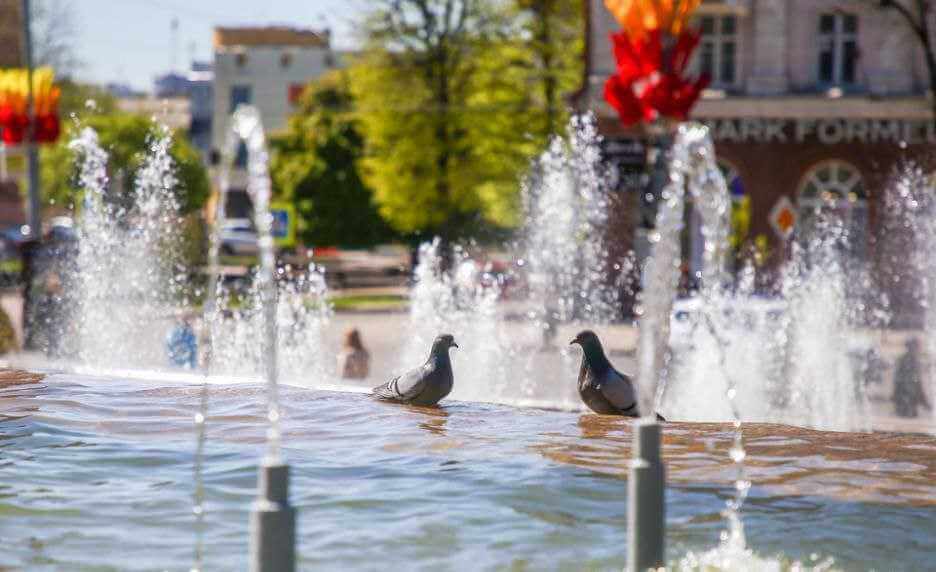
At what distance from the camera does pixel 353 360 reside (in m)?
17.3

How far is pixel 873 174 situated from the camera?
35.0m

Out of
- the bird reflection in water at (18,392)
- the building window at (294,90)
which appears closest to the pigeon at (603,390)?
the bird reflection in water at (18,392)

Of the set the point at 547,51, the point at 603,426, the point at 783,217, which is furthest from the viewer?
the point at 547,51

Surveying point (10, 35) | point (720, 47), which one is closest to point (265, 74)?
point (10, 35)

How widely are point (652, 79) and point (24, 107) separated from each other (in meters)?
10.4

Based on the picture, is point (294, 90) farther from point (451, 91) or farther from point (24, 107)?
point (24, 107)

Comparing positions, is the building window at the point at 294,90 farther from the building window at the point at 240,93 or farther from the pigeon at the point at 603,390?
the pigeon at the point at 603,390

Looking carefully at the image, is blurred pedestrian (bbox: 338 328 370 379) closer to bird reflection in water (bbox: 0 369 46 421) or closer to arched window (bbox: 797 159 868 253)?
Answer: bird reflection in water (bbox: 0 369 46 421)

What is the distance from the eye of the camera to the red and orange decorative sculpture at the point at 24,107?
22.9 m

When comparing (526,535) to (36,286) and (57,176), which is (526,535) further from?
(57,176)

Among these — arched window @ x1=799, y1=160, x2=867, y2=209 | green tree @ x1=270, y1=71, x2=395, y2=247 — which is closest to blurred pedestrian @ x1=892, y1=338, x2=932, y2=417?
arched window @ x1=799, y1=160, x2=867, y2=209

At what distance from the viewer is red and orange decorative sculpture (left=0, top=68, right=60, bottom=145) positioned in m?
22.9

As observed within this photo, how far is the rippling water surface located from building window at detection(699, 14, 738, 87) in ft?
87.8

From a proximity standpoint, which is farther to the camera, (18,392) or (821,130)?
(821,130)
